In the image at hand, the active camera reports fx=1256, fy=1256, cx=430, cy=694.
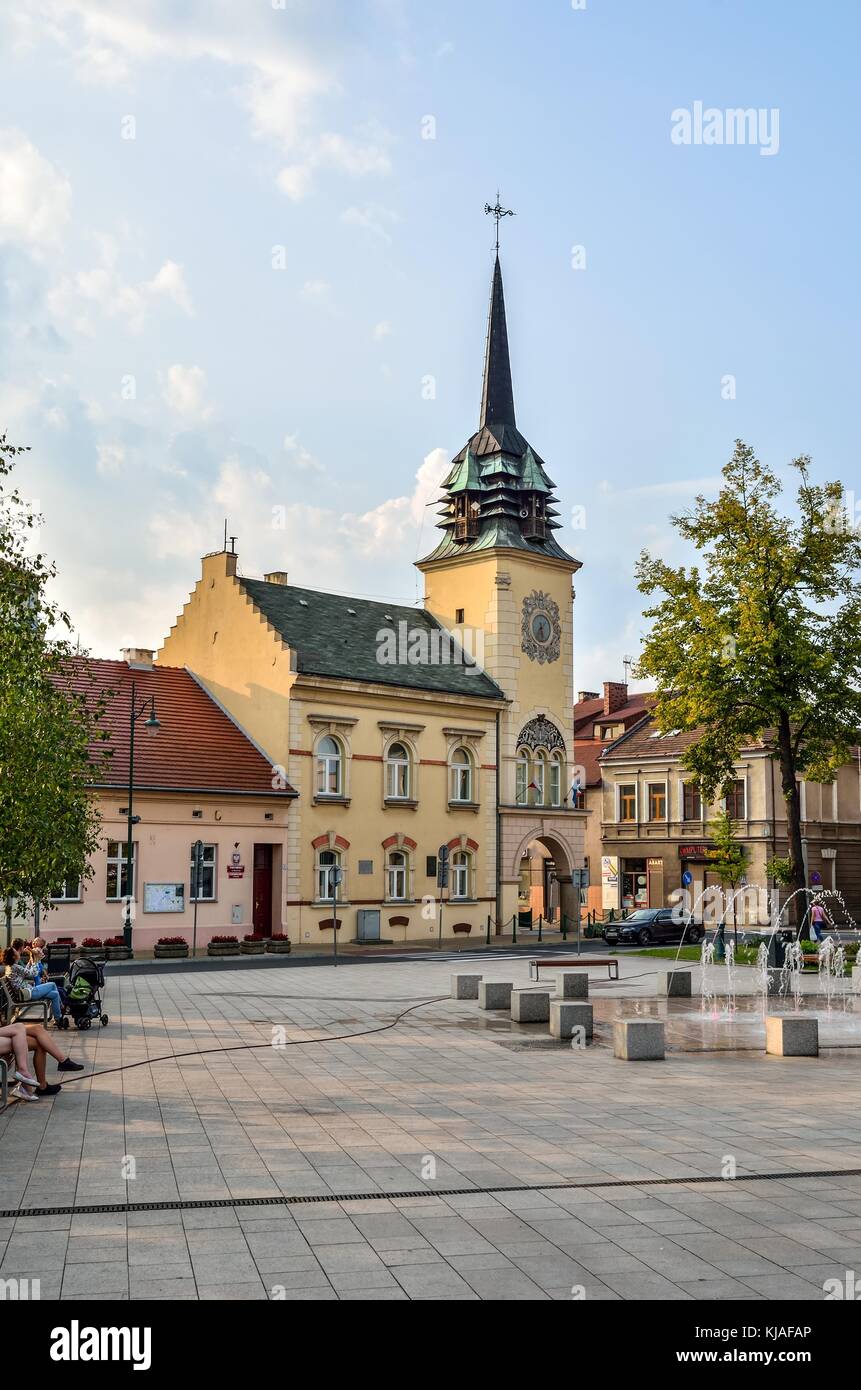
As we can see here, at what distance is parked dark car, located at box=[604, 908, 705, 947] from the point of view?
45938 millimetres

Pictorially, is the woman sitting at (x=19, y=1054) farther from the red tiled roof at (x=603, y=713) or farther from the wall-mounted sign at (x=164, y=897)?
the red tiled roof at (x=603, y=713)

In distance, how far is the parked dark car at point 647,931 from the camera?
4594cm

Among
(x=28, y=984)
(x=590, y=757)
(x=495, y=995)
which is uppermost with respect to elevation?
(x=590, y=757)

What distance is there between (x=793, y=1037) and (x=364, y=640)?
31954mm

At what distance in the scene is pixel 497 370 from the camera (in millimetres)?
55875

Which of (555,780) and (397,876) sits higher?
(555,780)

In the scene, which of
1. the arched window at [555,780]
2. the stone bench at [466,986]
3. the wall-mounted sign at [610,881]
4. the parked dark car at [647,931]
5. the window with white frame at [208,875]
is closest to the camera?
the stone bench at [466,986]

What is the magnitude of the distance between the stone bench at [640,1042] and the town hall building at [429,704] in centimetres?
2037

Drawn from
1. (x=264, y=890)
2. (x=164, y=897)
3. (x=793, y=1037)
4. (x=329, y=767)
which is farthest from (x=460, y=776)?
(x=793, y=1037)

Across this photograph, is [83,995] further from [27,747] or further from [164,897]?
[164,897]

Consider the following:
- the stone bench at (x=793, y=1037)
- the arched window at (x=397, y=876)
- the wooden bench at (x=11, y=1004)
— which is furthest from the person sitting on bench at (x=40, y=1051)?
the arched window at (x=397, y=876)

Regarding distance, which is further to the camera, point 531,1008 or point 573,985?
point 573,985

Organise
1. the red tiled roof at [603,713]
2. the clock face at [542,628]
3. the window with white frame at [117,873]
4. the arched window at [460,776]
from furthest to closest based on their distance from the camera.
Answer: the red tiled roof at [603,713]
the clock face at [542,628]
the arched window at [460,776]
the window with white frame at [117,873]
